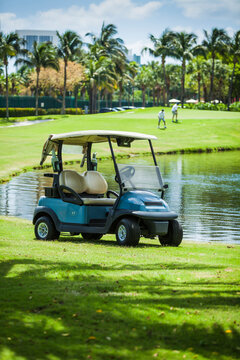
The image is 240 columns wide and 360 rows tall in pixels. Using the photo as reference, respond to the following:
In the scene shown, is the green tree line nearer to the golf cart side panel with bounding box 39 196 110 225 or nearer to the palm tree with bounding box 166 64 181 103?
the palm tree with bounding box 166 64 181 103

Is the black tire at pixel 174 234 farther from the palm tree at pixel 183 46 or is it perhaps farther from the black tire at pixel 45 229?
the palm tree at pixel 183 46

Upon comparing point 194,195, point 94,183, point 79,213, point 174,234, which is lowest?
point 194,195

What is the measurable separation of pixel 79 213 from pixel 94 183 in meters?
0.91

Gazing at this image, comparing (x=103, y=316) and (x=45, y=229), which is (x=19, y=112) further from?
(x=103, y=316)

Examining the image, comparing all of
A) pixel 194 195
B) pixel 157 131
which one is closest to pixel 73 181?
pixel 194 195

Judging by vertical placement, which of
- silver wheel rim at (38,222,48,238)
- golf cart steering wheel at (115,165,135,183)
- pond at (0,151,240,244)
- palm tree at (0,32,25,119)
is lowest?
pond at (0,151,240,244)

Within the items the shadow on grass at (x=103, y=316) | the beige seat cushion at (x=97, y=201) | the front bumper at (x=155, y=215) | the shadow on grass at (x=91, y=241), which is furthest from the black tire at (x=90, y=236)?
the shadow on grass at (x=103, y=316)

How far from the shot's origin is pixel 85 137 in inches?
480

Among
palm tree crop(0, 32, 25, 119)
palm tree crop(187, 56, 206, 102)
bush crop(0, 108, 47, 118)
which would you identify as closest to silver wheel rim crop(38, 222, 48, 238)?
palm tree crop(0, 32, 25, 119)

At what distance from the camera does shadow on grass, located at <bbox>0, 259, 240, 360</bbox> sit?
197 inches

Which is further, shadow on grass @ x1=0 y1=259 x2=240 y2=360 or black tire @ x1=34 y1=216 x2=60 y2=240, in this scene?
black tire @ x1=34 y1=216 x2=60 y2=240

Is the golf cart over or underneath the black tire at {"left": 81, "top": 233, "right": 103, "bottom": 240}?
over

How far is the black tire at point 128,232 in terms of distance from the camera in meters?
10.6

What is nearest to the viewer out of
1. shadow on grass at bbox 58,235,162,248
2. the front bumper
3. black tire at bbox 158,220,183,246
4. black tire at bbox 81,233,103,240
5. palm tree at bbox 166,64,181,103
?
the front bumper
